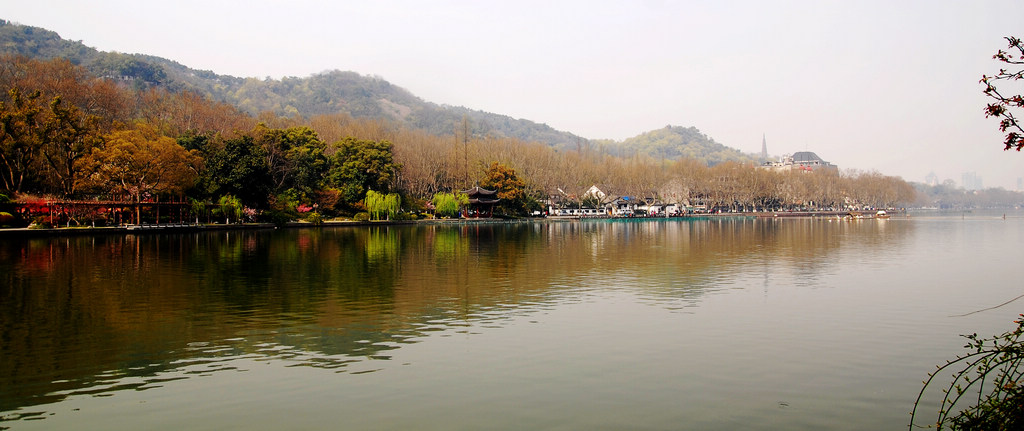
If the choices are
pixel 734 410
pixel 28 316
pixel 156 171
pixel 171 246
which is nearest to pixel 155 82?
pixel 156 171

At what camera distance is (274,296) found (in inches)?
658

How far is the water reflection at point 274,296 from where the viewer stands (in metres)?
10.1

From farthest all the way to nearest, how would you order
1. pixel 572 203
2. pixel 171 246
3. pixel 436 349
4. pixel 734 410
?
pixel 572 203 → pixel 171 246 → pixel 436 349 → pixel 734 410

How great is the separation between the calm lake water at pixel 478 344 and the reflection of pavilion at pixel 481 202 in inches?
2157

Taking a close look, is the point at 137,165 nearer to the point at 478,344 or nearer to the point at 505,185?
the point at 478,344

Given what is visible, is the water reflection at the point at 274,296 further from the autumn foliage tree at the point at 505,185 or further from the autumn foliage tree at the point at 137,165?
the autumn foliage tree at the point at 505,185

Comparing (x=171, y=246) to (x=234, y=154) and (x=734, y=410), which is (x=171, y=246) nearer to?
(x=234, y=154)

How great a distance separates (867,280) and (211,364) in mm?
19081

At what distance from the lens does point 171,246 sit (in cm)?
3322

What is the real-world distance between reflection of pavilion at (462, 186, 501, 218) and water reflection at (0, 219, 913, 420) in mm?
45975

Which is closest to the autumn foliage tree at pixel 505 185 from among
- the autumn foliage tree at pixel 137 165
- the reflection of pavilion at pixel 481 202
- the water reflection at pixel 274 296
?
the reflection of pavilion at pixel 481 202

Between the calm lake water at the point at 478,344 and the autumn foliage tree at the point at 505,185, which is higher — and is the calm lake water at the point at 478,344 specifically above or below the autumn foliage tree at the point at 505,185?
below

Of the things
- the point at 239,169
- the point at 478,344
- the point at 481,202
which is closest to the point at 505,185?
the point at 481,202

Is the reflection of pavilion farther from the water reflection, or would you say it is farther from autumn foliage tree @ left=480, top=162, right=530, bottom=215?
the water reflection
